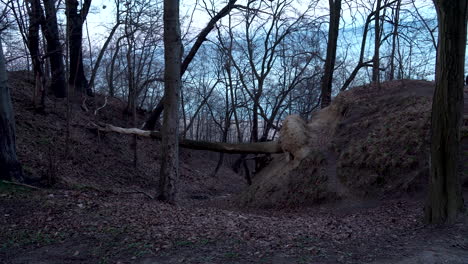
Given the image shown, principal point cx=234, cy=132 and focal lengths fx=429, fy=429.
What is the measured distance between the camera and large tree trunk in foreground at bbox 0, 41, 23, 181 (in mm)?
Answer: 9180

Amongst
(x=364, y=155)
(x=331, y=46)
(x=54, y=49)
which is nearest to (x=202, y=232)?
(x=364, y=155)

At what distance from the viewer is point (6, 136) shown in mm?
9219

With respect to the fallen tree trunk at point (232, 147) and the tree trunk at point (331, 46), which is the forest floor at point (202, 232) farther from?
the tree trunk at point (331, 46)

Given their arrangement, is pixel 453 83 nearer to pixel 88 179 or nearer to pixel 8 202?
pixel 8 202

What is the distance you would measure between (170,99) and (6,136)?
3.61 m

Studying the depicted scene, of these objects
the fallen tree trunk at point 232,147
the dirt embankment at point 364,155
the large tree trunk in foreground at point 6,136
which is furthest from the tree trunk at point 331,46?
the large tree trunk in foreground at point 6,136

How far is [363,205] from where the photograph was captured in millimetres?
9539

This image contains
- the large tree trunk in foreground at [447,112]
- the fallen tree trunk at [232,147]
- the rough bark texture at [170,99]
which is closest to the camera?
the large tree trunk in foreground at [447,112]

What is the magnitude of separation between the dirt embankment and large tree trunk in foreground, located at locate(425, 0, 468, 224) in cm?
260

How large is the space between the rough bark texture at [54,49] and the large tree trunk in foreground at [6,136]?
231 inches

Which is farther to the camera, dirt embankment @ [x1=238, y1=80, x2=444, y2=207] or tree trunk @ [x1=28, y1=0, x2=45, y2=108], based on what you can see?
tree trunk @ [x1=28, y1=0, x2=45, y2=108]

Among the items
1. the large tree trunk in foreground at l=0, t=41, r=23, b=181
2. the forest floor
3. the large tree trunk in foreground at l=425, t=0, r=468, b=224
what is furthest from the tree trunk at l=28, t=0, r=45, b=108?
the large tree trunk in foreground at l=425, t=0, r=468, b=224

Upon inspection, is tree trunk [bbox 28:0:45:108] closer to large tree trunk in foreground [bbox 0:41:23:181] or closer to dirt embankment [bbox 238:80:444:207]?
large tree trunk in foreground [bbox 0:41:23:181]

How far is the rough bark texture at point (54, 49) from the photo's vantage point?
15.6 meters
